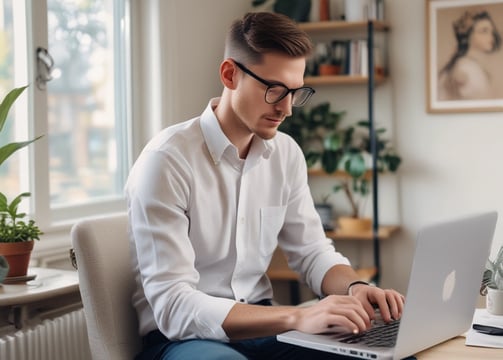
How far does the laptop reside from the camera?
1251 millimetres

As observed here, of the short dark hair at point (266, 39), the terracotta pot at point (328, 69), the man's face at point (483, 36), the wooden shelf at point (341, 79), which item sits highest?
the man's face at point (483, 36)

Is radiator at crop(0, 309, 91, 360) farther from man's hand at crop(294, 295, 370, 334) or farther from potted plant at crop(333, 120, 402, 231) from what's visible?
potted plant at crop(333, 120, 402, 231)

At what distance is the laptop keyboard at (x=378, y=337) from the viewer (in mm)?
1341

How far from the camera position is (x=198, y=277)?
1651mm

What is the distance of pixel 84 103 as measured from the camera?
10.1 feet

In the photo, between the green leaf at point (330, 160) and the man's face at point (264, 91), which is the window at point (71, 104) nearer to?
the green leaf at point (330, 160)

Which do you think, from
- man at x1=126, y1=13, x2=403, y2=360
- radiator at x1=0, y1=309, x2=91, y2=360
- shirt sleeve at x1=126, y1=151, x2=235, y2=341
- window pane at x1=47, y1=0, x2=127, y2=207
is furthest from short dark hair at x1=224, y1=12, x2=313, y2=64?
window pane at x1=47, y1=0, x2=127, y2=207

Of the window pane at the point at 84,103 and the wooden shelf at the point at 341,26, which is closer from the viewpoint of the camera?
the window pane at the point at 84,103

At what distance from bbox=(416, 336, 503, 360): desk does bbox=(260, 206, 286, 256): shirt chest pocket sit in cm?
57

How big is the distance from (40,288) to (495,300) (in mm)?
1171

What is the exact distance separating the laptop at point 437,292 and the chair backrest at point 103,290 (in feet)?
1.51

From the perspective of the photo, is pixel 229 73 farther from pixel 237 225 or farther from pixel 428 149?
pixel 428 149

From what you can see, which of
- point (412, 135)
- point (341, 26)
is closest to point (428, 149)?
point (412, 135)

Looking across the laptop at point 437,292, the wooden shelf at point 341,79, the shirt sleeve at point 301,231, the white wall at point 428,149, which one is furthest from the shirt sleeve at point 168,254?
the white wall at point 428,149
